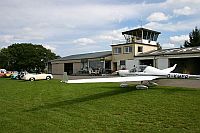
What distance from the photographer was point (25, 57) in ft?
237

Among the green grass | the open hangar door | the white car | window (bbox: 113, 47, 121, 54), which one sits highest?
window (bbox: 113, 47, 121, 54)

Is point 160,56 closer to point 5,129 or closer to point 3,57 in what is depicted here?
point 5,129

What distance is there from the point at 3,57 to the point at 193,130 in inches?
3041

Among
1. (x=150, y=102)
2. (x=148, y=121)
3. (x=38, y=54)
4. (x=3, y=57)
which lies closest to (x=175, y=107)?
(x=150, y=102)

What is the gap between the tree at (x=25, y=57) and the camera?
234ft

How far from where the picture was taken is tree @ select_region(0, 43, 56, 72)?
71.4 meters

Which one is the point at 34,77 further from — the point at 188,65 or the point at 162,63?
the point at 188,65

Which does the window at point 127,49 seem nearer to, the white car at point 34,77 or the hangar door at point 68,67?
the white car at point 34,77

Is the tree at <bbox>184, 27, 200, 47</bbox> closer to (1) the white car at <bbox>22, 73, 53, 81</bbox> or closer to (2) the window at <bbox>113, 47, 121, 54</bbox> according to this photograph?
(2) the window at <bbox>113, 47, 121, 54</bbox>

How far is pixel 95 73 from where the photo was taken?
4478 centimetres

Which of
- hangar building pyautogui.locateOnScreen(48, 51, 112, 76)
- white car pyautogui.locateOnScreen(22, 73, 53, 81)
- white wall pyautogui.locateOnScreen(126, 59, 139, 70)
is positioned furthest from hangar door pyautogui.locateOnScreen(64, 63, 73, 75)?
white car pyautogui.locateOnScreen(22, 73, 53, 81)

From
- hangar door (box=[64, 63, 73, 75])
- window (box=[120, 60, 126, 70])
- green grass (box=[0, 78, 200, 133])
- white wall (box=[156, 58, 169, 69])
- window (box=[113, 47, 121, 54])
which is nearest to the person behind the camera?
green grass (box=[0, 78, 200, 133])

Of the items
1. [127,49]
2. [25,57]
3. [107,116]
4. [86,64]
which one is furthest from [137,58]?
[25,57]

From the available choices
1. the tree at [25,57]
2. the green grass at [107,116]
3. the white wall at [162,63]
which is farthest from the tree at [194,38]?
the green grass at [107,116]
